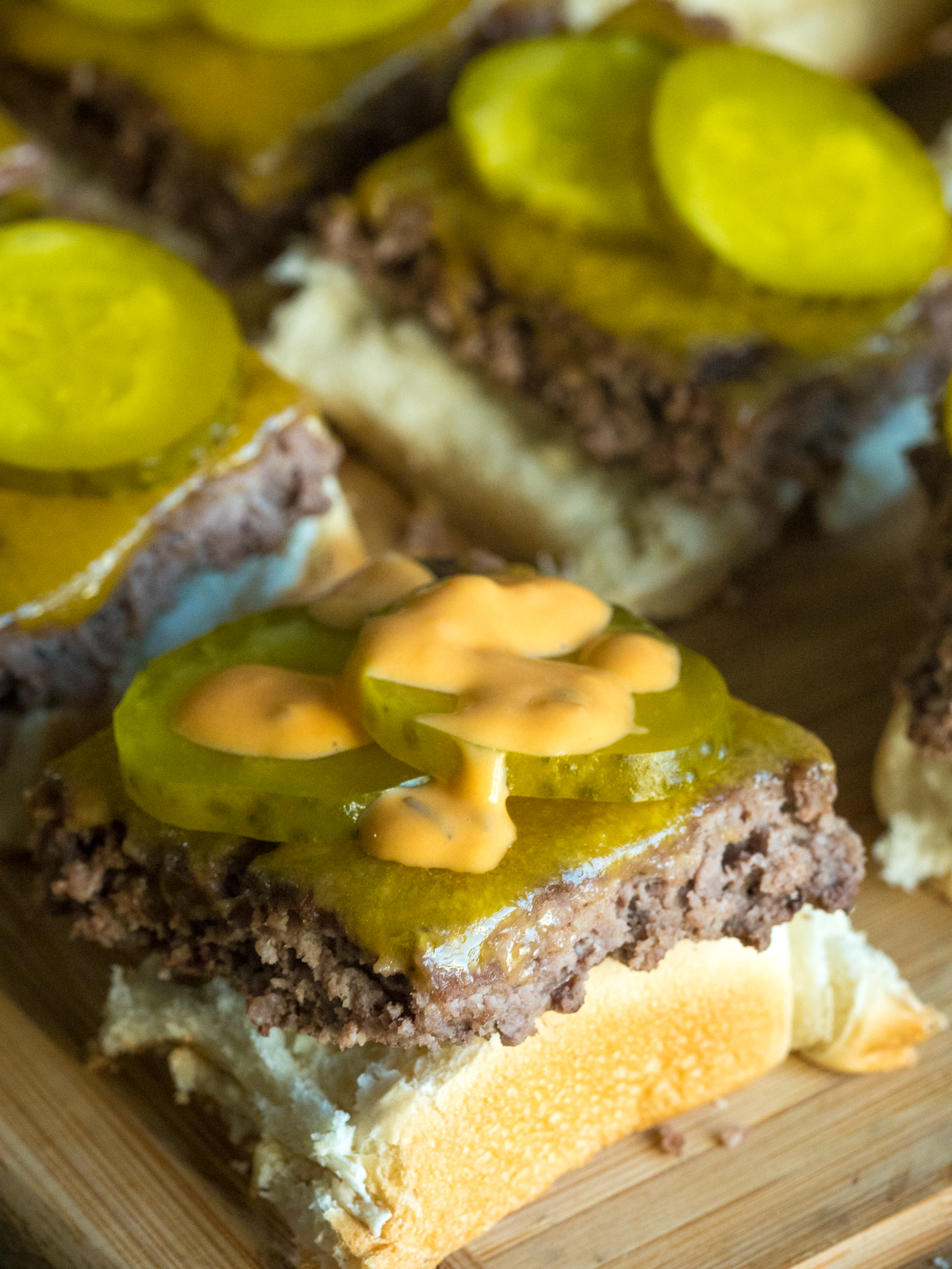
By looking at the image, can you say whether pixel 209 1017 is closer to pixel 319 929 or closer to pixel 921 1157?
pixel 319 929

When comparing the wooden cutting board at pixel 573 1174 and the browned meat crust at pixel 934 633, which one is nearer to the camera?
the wooden cutting board at pixel 573 1174

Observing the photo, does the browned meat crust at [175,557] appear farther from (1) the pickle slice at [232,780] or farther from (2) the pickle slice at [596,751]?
(2) the pickle slice at [596,751]

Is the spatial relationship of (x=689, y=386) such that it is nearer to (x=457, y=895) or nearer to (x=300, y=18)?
(x=300, y=18)

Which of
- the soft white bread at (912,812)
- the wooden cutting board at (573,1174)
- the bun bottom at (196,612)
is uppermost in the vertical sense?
the bun bottom at (196,612)

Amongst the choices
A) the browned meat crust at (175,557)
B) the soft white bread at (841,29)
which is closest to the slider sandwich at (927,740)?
the browned meat crust at (175,557)

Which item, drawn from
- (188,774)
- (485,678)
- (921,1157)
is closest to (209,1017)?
(188,774)

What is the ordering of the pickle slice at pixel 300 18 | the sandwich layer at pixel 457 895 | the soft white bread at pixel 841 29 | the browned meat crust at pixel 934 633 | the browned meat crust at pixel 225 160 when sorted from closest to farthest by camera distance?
the sandwich layer at pixel 457 895 → the browned meat crust at pixel 934 633 → the pickle slice at pixel 300 18 → the browned meat crust at pixel 225 160 → the soft white bread at pixel 841 29
